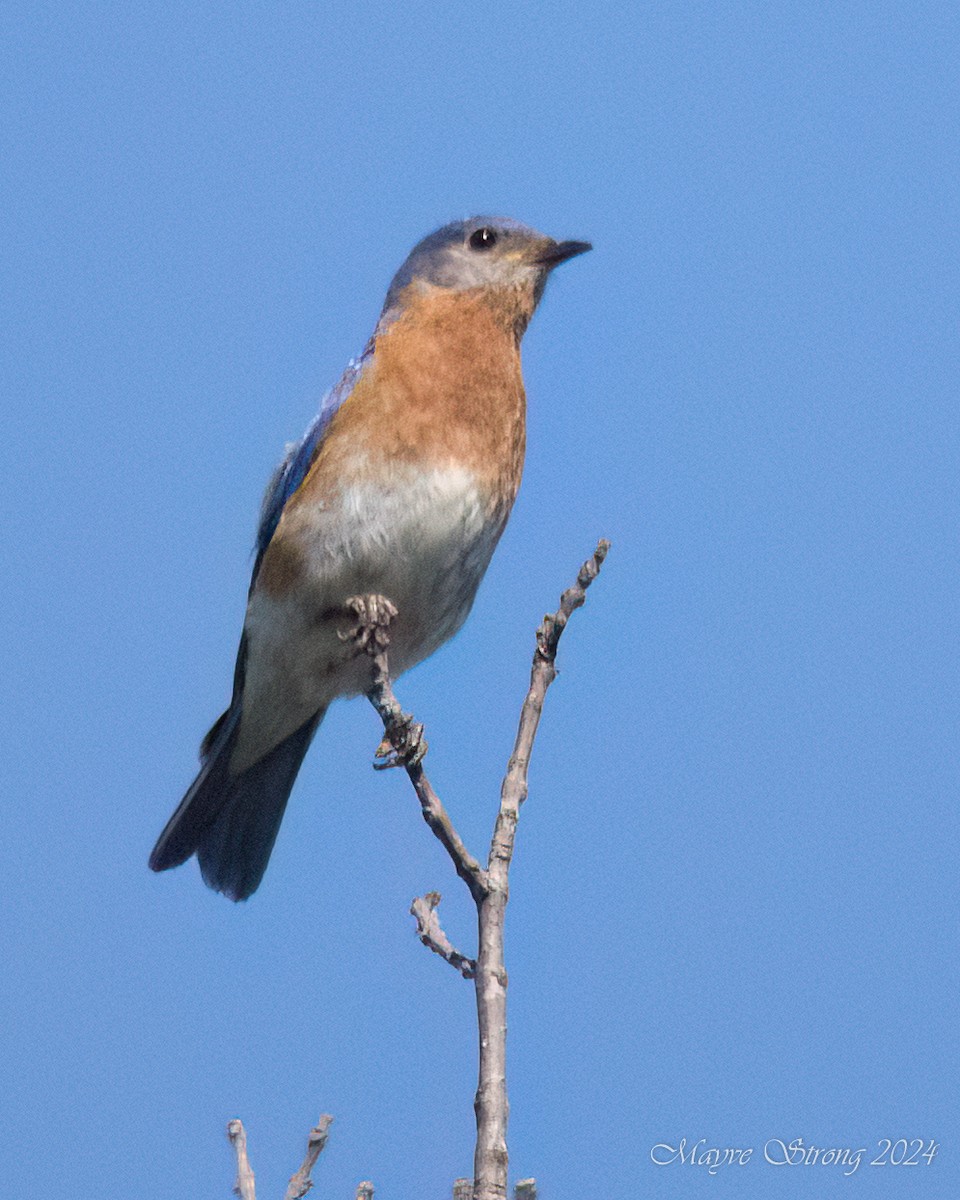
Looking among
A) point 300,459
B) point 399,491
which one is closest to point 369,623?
point 399,491

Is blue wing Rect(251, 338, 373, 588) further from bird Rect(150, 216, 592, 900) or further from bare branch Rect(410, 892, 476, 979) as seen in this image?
bare branch Rect(410, 892, 476, 979)

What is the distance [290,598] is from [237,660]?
69 cm

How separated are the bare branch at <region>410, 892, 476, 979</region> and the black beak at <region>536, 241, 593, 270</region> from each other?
3.05 metres

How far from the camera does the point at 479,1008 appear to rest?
3418mm

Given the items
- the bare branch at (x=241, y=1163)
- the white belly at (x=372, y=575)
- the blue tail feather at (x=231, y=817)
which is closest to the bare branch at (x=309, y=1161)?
the bare branch at (x=241, y=1163)

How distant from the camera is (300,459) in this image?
5895 mm

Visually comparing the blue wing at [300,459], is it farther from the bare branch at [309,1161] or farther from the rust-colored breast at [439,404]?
the bare branch at [309,1161]

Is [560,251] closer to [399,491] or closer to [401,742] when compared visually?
[399,491]

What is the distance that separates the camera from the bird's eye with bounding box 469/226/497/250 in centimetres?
638

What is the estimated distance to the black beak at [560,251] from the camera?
634 cm

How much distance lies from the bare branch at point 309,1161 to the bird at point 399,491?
2065mm

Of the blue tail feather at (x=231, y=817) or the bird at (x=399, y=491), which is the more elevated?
the bird at (x=399, y=491)

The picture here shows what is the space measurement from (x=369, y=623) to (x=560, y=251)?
189 cm

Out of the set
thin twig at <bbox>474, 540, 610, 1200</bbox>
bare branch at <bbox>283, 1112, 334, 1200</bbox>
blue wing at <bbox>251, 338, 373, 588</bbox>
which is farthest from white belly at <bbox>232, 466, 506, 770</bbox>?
bare branch at <bbox>283, 1112, 334, 1200</bbox>
